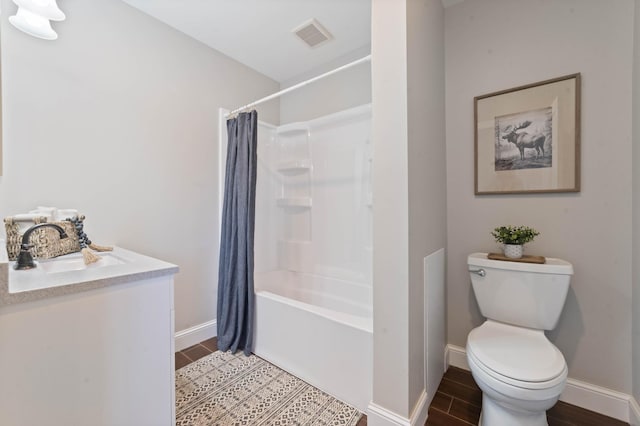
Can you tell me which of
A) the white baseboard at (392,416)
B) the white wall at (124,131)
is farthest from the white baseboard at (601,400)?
the white wall at (124,131)

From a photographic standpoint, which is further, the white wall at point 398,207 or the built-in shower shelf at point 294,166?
the built-in shower shelf at point 294,166

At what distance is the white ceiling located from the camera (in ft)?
5.95

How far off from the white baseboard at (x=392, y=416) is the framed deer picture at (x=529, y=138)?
1318mm

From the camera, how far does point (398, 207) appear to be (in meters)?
1.22

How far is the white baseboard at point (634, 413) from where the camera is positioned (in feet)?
4.20

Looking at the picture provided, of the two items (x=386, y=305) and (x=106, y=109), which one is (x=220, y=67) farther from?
(x=386, y=305)

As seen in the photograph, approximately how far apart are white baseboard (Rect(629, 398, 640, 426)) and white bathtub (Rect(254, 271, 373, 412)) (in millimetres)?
1278

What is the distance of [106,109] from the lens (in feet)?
5.58

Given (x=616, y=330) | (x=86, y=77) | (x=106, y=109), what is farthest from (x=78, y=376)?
(x=616, y=330)

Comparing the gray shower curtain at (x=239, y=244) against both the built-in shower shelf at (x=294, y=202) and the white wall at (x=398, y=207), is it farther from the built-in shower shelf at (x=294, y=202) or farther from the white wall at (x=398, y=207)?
the white wall at (x=398, y=207)

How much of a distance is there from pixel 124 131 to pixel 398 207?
1.84m

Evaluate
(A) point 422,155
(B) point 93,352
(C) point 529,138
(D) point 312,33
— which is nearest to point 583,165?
(C) point 529,138

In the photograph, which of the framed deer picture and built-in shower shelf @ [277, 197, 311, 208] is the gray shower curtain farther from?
the framed deer picture

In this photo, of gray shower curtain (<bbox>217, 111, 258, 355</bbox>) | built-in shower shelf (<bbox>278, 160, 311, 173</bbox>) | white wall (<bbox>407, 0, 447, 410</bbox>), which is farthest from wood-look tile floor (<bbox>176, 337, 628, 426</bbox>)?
built-in shower shelf (<bbox>278, 160, 311, 173</bbox>)
